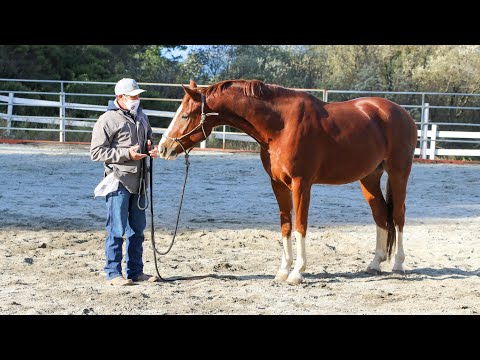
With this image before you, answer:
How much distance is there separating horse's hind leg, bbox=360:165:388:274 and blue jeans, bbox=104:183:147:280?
2184 mm

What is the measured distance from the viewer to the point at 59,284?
20.1 feet

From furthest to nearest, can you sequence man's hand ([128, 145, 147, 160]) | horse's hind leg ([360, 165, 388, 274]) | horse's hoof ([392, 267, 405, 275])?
horse's hind leg ([360, 165, 388, 274]), horse's hoof ([392, 267, 405, 275]), man's hand ([128, 145, 147, 160])

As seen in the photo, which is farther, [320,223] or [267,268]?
[320,223]

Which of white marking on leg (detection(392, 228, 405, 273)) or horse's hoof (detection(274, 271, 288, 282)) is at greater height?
white marking on leg (detection(392, 228, 405, 273))

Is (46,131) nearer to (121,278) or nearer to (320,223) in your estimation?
(320,223)

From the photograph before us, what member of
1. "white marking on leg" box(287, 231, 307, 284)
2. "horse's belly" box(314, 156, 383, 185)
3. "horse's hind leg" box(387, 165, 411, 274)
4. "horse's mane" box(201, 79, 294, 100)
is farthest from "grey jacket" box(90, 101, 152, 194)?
"horse's hind leg" box(387, 165, 411, 274)

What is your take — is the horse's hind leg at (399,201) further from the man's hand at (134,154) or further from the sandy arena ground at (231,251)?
the man's hand at (134,154)

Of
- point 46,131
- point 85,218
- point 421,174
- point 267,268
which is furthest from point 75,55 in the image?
point 267,268

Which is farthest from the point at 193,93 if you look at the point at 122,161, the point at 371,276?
the point at 371,276

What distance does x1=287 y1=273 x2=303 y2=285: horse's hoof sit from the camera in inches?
246

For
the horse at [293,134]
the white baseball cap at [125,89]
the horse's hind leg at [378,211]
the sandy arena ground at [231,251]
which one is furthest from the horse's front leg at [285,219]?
the white baseball cap at [125,89]

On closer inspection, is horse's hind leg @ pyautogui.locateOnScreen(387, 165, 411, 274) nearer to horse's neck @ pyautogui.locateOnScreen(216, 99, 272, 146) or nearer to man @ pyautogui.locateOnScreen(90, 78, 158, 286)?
horse's neck @ pyautogui.locateOnScreen(216, 99, 272, 146)

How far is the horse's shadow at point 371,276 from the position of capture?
6.50 metres
